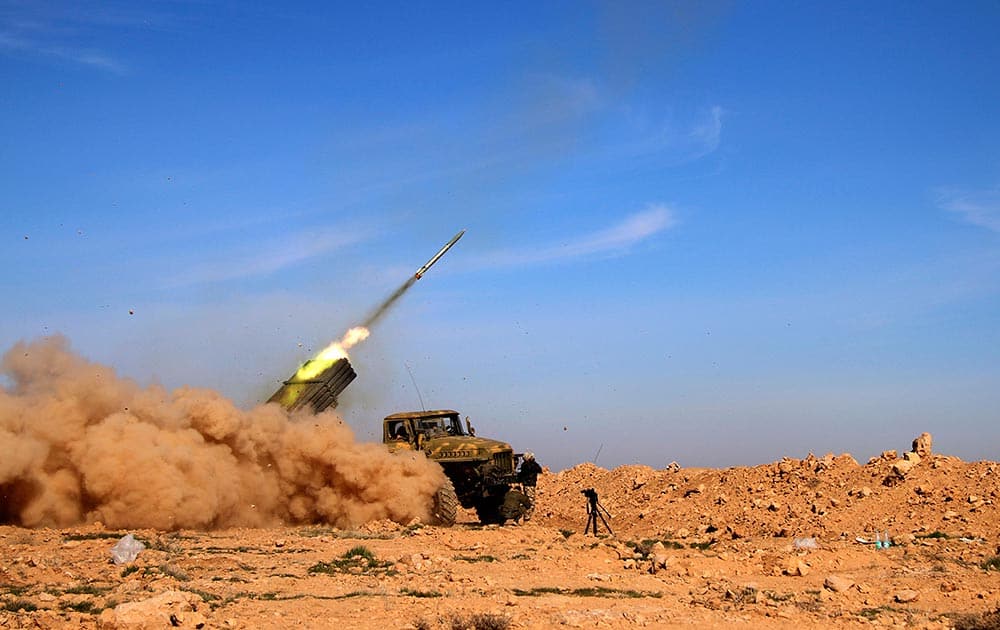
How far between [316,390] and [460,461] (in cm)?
385

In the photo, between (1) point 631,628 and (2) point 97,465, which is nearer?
(1) point 631,628

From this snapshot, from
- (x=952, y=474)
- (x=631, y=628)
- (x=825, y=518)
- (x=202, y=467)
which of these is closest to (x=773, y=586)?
(x=631, y=628)

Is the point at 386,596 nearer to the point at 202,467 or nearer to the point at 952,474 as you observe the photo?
the point at 202,467

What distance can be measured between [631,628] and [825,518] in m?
11.0

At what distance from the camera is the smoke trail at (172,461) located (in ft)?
58.2

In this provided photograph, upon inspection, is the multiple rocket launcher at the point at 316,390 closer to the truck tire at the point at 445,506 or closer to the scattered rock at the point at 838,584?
the truck tire at the point at 445,506

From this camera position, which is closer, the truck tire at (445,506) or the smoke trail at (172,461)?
the smoke trail at (172,461)

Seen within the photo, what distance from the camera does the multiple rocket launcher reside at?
2162cm

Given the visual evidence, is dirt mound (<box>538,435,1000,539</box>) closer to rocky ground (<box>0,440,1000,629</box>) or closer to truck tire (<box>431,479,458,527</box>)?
rocky ground (<box>0,440,1000,629</box>)

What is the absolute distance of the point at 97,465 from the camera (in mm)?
17828

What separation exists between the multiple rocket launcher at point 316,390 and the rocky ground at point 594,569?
315cm

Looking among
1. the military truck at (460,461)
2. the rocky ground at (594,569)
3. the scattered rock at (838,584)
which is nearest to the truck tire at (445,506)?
the military truck at (460,461)

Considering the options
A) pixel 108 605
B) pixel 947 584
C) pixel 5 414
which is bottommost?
pixel 108 605

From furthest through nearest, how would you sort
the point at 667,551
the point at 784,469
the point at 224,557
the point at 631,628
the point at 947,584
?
the point at 784,469 → the point at 667,551 → the point at 224,557 → the point at 947,584 → the point at 631,628
